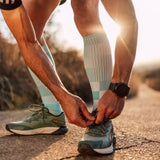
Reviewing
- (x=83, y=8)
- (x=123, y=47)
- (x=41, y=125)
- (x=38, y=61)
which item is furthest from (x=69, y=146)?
(x=83, y=8)

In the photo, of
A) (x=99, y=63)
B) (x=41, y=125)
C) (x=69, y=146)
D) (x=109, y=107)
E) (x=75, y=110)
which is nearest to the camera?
(x=75, y=110)

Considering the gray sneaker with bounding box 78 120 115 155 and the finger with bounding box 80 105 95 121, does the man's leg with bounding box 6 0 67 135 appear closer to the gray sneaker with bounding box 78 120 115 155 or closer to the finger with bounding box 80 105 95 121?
the gray sneaker with bounding box 78 120 115 155

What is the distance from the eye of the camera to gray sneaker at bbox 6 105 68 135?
1.38 metres

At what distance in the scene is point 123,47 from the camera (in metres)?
1.14

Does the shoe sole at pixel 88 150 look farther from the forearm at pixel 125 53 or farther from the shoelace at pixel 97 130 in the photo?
the forearm at pixel 125 53

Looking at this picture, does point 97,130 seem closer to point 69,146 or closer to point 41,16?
point 69,146

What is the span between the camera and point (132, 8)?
1.19 m

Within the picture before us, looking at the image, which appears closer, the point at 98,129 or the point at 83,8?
the point at 98,129

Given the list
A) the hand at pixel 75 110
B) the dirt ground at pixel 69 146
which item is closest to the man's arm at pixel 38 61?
the hand at pixel 75 110

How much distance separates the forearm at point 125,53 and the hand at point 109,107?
0.10 metres

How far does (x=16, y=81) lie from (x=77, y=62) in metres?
1.26

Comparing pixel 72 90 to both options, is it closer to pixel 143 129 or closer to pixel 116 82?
pixel 143 129

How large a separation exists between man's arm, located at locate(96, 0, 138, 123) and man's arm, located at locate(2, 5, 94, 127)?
169 millimetres

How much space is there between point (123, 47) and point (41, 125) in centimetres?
72
